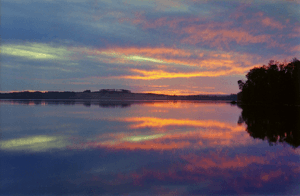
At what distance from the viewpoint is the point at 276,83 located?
8625 cm

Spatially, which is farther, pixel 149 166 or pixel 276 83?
pixel 276 83

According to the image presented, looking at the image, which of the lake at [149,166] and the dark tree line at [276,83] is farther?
the dark tree line at [276,83]

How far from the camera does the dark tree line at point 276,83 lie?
77.9m

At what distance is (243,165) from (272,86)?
290ft

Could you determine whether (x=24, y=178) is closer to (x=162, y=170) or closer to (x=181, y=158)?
(x=162, y=170)

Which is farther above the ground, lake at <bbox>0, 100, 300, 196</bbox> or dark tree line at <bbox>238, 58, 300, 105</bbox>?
dark tree line at <bbox>238, 58, 300, 105</bbox>

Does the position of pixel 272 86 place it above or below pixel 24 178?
above

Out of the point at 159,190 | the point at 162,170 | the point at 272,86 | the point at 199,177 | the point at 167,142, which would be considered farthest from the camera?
the point at 272,86

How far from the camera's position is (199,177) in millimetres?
9125

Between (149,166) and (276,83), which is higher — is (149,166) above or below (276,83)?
below

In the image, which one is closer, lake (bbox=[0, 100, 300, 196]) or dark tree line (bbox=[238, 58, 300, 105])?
lake (bbox=[0, 100, 300, 196])

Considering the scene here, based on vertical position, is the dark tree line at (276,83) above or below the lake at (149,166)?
above

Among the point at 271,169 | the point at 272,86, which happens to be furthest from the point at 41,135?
the point at 272,86

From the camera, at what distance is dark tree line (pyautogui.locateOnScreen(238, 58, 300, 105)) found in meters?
77.9
